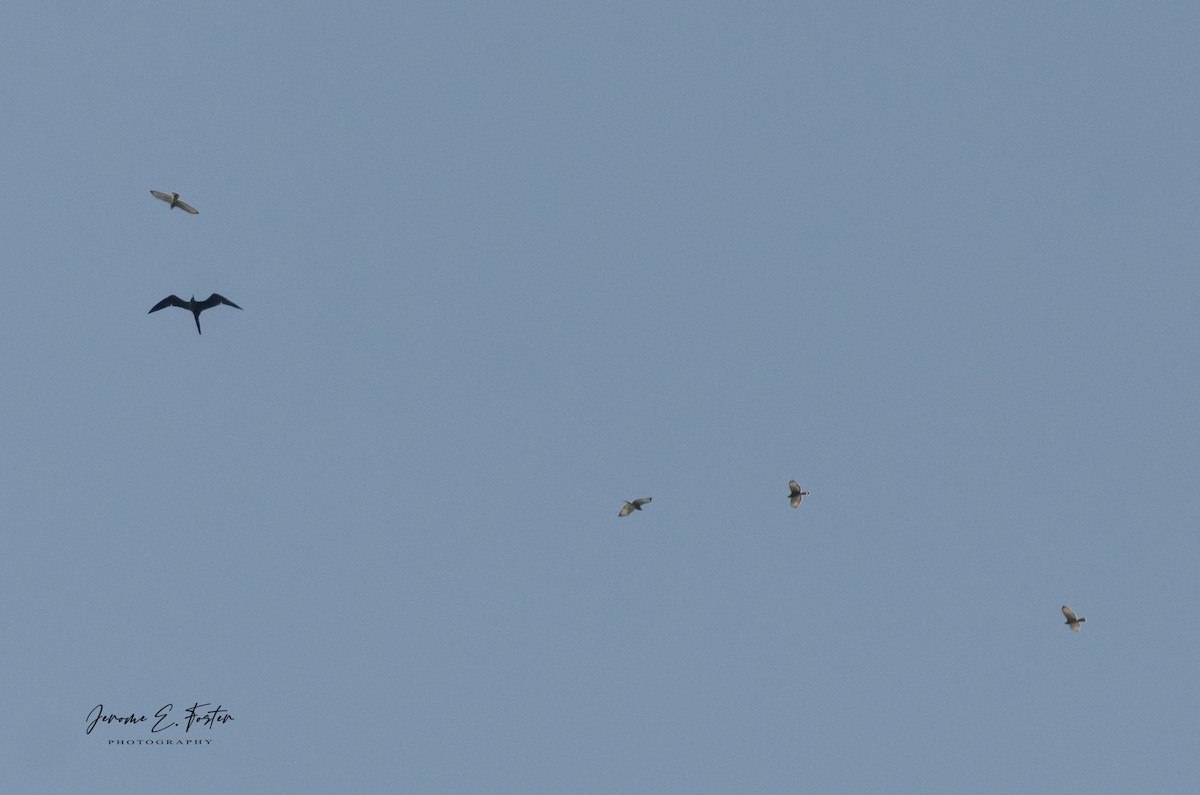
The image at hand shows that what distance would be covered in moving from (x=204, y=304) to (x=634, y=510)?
32489 mm

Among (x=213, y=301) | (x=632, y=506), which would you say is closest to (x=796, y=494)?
(x=632, y=506)

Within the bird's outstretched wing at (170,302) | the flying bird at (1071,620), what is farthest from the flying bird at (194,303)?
the flying bird at (1071,620)

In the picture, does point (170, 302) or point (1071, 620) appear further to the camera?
point (1071, 620)

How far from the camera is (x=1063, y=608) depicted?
12688 centimetres

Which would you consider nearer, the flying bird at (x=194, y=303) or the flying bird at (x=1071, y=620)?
the flying bird at (x=194, y=303)

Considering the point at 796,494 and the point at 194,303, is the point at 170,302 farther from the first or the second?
the point at 796,494

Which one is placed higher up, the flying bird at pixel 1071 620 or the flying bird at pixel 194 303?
the flying bird at pixel 194 303

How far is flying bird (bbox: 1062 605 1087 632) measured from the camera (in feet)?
410

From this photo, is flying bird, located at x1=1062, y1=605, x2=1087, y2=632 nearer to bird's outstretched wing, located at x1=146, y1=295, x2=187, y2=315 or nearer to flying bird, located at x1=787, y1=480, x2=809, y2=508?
flying bird, located at x1=787, y1=480, x2=809, y2=508

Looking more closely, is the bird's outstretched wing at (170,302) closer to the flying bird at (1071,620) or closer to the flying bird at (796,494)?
the flying bird at (796,494)

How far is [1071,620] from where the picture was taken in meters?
126

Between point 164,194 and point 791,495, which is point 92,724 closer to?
point 164,194

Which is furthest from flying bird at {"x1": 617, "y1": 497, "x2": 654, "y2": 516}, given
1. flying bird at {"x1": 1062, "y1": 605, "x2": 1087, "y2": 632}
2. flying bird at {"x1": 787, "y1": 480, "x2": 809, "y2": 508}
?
flying bird at {"x1": 1062, "y1": 605, "x2": 1087, "y2": 632}

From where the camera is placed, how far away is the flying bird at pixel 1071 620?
125m
